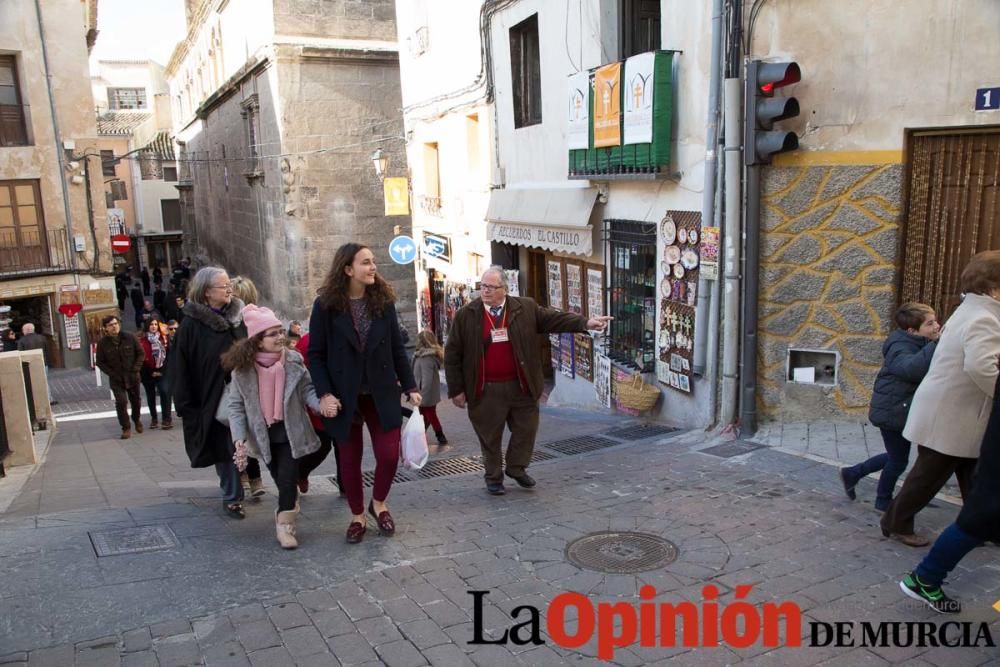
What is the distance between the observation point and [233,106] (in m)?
27.7

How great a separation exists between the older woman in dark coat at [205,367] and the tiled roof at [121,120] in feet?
156

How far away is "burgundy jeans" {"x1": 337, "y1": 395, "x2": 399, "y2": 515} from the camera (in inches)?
188

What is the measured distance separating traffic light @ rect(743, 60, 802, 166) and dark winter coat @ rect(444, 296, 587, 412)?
2.40 metres

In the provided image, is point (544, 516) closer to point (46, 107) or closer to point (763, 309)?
point (763, 309)

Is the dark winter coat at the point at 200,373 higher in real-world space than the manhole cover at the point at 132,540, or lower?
higher

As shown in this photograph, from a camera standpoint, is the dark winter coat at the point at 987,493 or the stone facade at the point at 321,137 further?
the stone facade at the point at 321,137

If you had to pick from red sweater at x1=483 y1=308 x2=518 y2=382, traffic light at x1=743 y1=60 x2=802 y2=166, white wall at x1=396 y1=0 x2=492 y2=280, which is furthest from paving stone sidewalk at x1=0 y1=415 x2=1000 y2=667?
white wall at x1=396 y1=0 x2=492 y2=280

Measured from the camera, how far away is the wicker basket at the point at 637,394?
879cm

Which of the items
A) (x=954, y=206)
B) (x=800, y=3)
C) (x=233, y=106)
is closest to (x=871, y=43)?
(x=800, y=3)

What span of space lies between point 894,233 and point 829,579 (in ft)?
11.5

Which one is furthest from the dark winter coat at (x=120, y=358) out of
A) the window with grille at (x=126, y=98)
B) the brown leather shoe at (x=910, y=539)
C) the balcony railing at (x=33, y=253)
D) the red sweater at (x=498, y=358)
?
the window with grille at (x=126, y=98)

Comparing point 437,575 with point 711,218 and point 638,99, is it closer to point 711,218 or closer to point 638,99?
point 711,218

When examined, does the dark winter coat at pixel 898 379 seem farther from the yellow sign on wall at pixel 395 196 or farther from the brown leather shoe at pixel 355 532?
the yellow sign on wall at pixel 395 196

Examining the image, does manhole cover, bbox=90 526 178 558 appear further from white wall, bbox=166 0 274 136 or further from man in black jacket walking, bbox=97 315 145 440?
white wall, bbox=166 0 274 136
